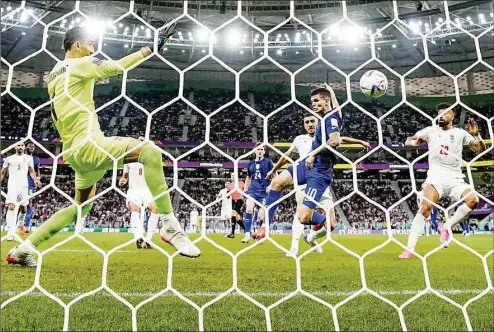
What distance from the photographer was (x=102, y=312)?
177 cm

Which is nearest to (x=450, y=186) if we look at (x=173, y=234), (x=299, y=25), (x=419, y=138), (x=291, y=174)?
(x=419, y=138)

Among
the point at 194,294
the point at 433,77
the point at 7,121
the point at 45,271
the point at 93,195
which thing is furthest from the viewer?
the point at 433,77

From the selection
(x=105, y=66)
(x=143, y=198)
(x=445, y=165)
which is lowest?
(x=143, y=198)

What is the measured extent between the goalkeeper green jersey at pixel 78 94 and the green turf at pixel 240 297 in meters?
0.86

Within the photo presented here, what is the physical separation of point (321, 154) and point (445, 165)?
1.10m

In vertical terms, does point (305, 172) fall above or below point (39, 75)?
below

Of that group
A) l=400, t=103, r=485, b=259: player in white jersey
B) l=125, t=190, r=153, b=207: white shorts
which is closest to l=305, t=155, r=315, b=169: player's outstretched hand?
l=400, t=103, r=485, b=259: player in white jersey

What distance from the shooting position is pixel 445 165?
312 centimetres

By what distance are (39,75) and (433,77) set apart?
16.2 m

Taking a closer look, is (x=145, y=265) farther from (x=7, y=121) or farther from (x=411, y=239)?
(x=7, y=121)

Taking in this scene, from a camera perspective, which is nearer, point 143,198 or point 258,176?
point 143,198

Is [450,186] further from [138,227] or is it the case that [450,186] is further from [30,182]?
[30,182]

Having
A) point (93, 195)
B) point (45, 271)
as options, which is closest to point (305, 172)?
point (93, 195)

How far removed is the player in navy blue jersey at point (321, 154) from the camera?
2.54 meters
